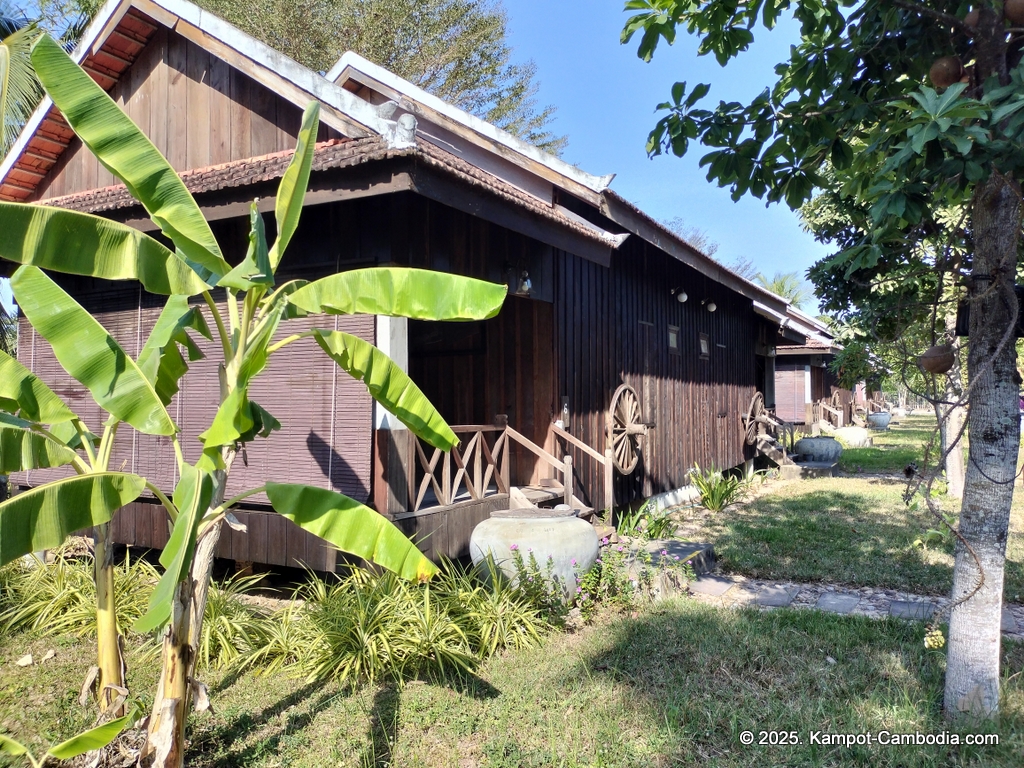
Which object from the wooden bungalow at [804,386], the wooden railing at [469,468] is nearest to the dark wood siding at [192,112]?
the wooden railing at [469,468]

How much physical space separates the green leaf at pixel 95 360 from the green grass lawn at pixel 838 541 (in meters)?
5.93

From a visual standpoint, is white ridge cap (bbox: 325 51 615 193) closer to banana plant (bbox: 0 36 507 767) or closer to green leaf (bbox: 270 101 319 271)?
green leaf (bbox: 270 101 319 271)

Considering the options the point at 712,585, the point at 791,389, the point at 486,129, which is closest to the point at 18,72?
the point at 486,129

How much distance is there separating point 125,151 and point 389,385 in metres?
1.58

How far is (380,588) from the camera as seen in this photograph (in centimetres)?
502

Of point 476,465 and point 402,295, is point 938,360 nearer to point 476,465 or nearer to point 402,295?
point 402,295

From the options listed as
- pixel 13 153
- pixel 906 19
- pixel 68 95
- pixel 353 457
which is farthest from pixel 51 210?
pixel 13 153

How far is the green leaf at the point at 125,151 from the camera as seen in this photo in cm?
296

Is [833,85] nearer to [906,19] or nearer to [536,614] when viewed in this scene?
[906,19]

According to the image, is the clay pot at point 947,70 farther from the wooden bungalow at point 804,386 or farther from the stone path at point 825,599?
the wooden bungalow at point 804,386

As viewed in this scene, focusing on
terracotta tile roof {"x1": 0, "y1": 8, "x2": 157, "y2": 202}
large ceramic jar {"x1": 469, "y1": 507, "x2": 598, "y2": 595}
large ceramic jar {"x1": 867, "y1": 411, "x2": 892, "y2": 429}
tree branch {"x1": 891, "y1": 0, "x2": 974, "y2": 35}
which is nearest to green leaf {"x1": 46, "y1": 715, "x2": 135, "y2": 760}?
large ceramic jar {"x1": 469, "y1": 507, "x2": 598, "y2": 595}

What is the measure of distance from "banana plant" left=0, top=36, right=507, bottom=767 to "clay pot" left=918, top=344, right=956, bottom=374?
98.7 inches

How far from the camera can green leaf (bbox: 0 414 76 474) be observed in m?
2.92

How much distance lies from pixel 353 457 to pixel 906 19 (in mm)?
4742
